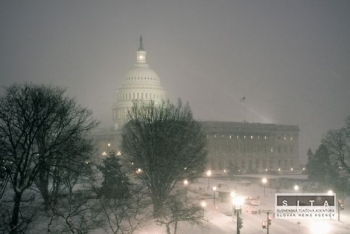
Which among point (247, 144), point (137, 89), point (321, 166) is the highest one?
point (137, 89)

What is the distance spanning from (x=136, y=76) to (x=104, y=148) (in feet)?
133

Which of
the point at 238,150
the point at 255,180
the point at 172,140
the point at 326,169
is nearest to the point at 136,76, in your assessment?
the point at 238,150

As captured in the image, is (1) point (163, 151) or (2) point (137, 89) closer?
(1) point (163, 151)

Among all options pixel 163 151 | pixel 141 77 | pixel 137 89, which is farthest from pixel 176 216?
pixel 141 77

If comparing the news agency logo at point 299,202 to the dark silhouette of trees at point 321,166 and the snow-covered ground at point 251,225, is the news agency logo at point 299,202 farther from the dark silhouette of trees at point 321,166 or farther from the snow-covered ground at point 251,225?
the dark silhouette of trees at point 321,166

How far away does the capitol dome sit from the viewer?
14738cm

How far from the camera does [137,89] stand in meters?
150

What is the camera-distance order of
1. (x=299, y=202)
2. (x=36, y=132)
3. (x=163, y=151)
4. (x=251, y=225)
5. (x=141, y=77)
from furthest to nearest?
Answer: 1. (x=141, y=77)
2. (x=163, y=151)
3. (x=251, y=225)
4. (x=299, y=202)
5. (x=36, y=132)

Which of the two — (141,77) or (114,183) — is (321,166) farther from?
(141,77)

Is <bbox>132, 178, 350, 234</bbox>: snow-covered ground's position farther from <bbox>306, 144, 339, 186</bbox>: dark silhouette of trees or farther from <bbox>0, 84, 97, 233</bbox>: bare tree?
<bbox>306, 144, 339, 186</bbox>: dark silhouette of trees

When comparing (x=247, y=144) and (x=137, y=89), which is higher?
(x=137, y=89)

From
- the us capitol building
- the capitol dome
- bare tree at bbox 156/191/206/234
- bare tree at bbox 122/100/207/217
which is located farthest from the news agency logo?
the capitol dome

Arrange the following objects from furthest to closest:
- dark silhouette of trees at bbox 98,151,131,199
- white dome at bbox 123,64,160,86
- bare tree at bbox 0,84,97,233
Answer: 1. white dome at bbox 123,64,160,86
2. dark silhouette of trees at bbox 98,151,131,199
3. bare tree at bbox 0,84,97,233

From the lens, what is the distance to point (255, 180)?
2936 inches
